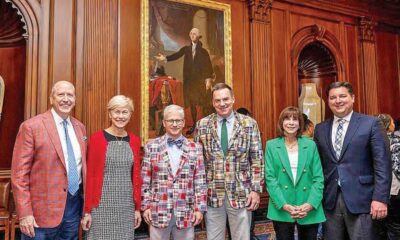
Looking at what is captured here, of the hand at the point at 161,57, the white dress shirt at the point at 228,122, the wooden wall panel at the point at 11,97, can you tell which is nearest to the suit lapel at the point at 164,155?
the white dress shirt at the point at 228,122

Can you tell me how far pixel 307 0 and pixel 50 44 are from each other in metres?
A: 4.46

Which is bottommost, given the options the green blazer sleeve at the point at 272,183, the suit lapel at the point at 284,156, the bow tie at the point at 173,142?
the green blazer sleeve at the point at 272,183

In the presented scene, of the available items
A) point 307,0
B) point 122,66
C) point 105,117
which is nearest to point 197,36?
point 122,66

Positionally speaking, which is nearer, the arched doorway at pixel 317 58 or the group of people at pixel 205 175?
the group of people at pixel 205 175

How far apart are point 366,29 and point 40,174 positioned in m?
6.73

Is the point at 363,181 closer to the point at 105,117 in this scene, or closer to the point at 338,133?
the point at 338,133

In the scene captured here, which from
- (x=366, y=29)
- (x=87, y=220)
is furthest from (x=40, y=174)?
(x=366, y=29)

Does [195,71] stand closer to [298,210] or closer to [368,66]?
[298,210]

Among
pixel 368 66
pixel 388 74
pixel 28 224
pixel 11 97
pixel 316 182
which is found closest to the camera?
pixel 28 224

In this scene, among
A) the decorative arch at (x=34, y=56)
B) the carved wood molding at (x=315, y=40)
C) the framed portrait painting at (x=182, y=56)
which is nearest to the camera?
the decorative arch at (x=34, y=56)

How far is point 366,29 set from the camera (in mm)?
7297

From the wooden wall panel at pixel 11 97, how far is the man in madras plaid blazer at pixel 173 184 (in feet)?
8.46

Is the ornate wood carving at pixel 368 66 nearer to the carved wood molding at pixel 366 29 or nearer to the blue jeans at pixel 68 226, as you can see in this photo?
the carved wood molding at pixel 366 29

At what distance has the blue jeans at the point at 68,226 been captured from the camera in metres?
2.62
